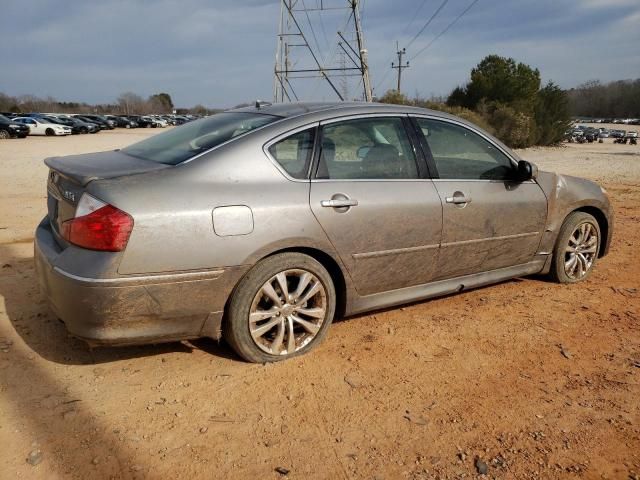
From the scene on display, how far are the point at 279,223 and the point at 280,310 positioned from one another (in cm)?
54

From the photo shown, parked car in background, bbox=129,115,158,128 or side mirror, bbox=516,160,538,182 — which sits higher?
parked car in background, bbox=129,115,158,128

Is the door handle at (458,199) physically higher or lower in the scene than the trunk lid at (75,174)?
lower

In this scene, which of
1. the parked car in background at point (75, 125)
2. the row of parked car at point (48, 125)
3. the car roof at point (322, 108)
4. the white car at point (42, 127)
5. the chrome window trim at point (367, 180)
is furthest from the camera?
the parked car in background at point (75, 125)

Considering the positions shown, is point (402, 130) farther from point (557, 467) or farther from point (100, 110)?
point (100, 110)

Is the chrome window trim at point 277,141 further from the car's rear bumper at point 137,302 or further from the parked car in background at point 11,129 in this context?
the parked car in background at point 11,129

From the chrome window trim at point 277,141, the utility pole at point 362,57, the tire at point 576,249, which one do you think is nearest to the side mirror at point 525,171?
the tire at point 576,249

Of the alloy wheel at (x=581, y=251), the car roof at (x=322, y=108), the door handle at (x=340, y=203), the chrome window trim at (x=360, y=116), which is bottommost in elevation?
the alloy wheel at (x=581, y=251)

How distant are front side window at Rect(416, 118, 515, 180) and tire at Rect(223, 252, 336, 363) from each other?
131 cm

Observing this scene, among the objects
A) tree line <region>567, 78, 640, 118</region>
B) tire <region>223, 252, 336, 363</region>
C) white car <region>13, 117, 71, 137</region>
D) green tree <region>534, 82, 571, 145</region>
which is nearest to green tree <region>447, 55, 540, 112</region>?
green tree <region>534, 82, 571, 145</region>

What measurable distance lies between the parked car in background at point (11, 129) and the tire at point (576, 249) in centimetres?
3600

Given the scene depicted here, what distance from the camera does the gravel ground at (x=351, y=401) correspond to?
2.28 m

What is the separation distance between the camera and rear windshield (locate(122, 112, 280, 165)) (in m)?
3.08

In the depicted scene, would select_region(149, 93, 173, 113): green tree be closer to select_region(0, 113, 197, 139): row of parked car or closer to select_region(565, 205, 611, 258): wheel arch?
select_region(0, 113, 197, 139): row of parked car

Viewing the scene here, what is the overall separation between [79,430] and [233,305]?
0.98 metres
